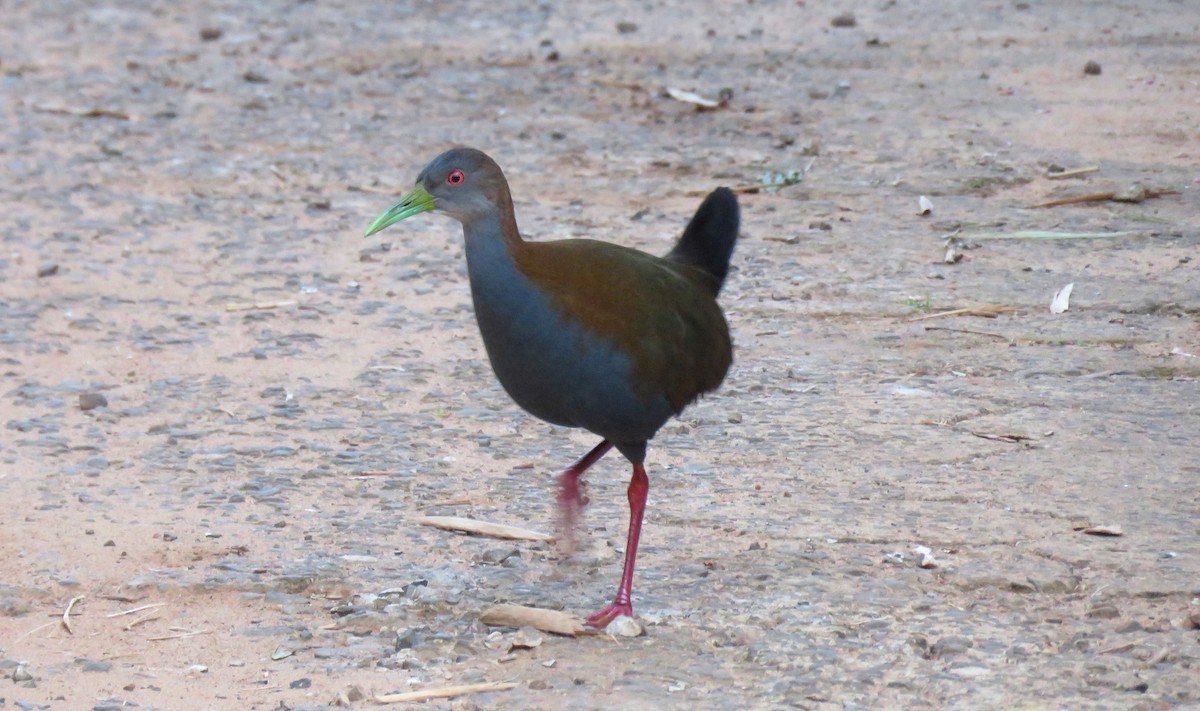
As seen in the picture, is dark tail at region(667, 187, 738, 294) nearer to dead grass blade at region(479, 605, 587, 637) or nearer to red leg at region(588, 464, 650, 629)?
red leg at region(588, 464, 650, 629)

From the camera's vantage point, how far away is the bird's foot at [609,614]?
4.02 metres

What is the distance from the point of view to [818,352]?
603cm

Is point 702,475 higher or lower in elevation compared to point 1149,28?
lower

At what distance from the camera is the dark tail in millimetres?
4770

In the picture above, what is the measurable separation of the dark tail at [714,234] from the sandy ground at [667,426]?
0.74 meters

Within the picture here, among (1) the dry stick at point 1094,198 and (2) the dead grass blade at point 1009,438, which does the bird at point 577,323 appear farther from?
(1) the dry stick at point 1094,198

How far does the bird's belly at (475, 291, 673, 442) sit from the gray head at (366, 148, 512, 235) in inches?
10.5

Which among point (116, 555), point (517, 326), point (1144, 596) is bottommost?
point (116, 555)

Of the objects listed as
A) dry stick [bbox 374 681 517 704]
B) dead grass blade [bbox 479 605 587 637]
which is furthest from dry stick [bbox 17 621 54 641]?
dead grass blade [bbox 479 605 587 637]

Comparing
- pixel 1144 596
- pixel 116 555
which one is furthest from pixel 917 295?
pixel 116 555

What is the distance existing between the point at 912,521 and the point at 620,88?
19.4 ft

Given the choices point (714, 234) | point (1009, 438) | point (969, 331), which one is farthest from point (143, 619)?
point (969, 331)

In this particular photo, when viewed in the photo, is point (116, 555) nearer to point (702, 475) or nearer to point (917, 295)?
point (702, 475)

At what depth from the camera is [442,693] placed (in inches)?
144
